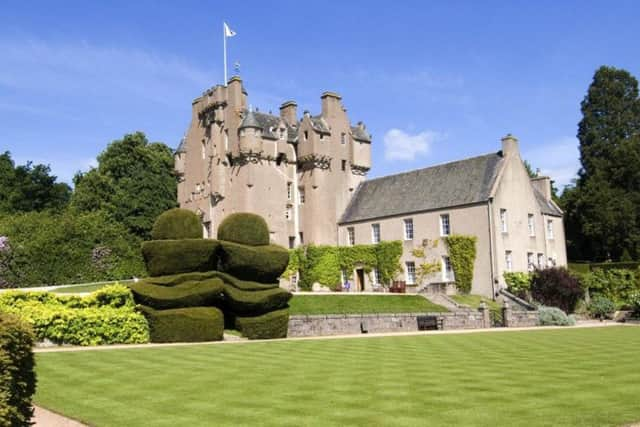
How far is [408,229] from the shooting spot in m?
41.7

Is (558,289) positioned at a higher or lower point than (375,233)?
lower

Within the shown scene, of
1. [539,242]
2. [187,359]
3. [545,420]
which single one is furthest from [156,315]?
[539,242]

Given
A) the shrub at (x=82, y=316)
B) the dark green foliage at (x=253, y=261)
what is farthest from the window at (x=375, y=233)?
the shrub at (x=82, y=316)

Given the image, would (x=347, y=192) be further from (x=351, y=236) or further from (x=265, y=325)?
(x=265, y=325)

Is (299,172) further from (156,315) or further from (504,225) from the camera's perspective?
(156,315)

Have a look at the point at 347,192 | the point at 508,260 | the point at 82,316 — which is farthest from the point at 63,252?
the point at 508,260

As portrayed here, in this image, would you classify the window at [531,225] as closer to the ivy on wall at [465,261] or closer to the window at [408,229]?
the ivy on wall at [465,261]

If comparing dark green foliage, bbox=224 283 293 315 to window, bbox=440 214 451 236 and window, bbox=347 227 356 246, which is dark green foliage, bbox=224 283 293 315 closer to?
window, bbox=440 214 451 236

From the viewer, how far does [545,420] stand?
747 cm

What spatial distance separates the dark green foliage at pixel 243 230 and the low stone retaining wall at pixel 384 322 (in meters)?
3.67

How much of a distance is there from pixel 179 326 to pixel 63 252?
2452 centimetres

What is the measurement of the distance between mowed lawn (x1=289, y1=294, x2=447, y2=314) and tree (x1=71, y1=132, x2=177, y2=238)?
24926 millimetres

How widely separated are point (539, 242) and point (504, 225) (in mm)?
4951

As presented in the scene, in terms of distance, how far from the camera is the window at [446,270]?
128 ft
